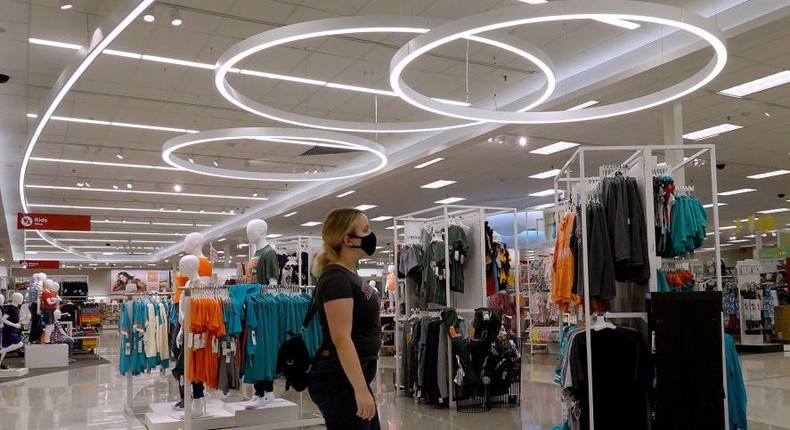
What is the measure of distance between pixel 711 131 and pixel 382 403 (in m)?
7.49

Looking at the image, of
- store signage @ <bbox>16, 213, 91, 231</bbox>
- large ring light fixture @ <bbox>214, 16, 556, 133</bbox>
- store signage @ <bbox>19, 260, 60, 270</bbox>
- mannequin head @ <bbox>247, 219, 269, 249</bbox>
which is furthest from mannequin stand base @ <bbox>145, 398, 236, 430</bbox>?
store signage @ <bbox>19, 260, 60, 270</bbox>

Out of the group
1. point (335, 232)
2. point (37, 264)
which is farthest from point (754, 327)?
point (37, 264)

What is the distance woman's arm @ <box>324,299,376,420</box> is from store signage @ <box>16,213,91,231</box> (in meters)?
14.6

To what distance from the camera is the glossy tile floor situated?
22.4 ft

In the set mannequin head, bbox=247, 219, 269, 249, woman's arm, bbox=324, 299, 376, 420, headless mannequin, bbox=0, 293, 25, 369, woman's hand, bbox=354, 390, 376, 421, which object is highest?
mannequin head, bbox=247, 219, 269, 249

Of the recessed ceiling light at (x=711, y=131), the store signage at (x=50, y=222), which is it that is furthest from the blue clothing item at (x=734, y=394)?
the store signage at (x=50, y=222)

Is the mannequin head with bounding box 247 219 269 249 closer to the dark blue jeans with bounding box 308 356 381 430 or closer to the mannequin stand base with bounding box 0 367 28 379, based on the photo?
the dark blue jeans with bounding box 308 356 381 430

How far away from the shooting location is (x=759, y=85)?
9.20 metres

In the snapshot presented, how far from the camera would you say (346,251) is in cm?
253

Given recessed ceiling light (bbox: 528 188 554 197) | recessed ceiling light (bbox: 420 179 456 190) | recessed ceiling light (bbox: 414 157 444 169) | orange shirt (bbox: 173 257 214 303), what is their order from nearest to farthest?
orange shirt (bbox: 173 257 214 303)
recessed ceiling light (bbox: 414 157 444 169)
recessed ceiling light (bbox: 420 179 456 190)
recessed ceiling light (bbox: 528 188 554 197)

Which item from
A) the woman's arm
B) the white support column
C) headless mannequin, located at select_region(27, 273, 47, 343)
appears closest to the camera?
the woman's arm

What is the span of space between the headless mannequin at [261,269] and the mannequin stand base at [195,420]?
0.24 metres

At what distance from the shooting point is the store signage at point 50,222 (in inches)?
583

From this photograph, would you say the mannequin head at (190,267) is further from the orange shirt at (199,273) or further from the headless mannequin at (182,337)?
the orange shirt at (199,273)
